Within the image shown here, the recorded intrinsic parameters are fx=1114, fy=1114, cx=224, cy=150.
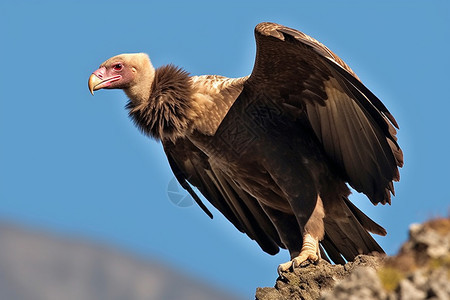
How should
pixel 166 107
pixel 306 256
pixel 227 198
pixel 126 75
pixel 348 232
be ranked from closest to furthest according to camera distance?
pixel 306 256 < pixel 166 107 < pixel 348 232 < pixel 126 75 < pixel 227 198

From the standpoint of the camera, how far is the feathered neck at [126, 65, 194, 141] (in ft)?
36.2

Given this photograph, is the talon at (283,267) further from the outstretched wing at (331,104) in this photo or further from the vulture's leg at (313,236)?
the outstretched wing at (331,104)

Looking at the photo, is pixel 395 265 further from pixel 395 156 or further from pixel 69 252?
pixel 69 252

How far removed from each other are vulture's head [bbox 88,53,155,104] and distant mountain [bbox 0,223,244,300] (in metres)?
160

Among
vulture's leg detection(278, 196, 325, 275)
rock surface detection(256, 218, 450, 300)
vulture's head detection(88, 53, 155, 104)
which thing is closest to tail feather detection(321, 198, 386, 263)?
vulture's leg detection(278, 196, 325, 275)

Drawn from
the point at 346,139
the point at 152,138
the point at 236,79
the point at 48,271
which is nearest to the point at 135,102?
the point at 152,138

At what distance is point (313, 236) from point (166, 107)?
1951mm

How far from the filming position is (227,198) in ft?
39.8

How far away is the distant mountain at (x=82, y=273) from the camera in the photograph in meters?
175

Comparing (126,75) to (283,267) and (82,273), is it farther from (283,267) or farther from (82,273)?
(82,273)

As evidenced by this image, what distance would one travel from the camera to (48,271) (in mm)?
179250

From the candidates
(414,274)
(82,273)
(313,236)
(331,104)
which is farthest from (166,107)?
(82,273)

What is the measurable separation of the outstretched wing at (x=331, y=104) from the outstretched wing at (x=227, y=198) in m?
1.40

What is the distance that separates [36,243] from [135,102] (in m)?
175
